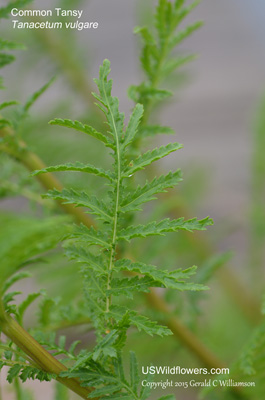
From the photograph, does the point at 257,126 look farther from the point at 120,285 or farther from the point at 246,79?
the point at 246,79

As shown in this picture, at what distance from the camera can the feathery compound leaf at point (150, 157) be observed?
23 cm

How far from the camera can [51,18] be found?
0.76 m

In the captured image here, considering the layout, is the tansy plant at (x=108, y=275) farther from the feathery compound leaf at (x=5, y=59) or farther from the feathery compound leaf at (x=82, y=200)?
the feathery compound leaf at (x=5, y=59)

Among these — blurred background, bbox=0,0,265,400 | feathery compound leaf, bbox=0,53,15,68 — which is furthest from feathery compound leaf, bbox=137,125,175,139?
blurred background, bbox=0,0,265,400

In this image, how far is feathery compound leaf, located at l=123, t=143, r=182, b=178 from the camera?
0.23m

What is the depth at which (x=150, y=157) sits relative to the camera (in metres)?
0.23

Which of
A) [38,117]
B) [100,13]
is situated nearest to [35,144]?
[38,117]

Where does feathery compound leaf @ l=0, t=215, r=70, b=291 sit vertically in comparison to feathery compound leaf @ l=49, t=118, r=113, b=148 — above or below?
below

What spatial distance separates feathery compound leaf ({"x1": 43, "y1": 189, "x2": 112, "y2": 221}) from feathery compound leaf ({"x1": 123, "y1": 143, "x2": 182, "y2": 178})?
0.7 inches

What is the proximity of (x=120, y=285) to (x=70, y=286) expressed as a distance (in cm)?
40

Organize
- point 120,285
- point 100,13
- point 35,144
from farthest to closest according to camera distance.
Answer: point 100,13 → point 35,144 → point 120,285

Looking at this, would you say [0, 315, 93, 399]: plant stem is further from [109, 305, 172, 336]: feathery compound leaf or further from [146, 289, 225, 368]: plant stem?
[146, 289, 225, 368]: plant stem

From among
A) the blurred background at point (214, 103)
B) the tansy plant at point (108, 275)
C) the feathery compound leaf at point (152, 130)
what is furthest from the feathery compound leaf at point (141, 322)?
the blurred background at point (214, 103)

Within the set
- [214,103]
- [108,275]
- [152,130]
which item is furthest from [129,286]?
[214,103]
